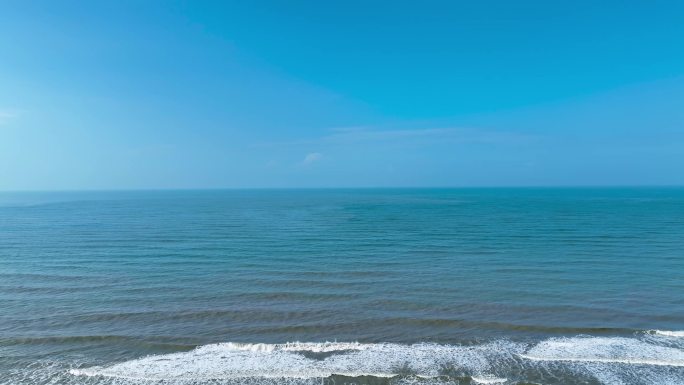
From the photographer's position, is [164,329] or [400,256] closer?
[164,329]

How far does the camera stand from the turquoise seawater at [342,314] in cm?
1608

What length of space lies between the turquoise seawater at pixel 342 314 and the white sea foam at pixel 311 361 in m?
0.08

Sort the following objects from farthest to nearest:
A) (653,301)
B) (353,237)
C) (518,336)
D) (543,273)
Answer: (353,237), (543,273), (653,301), (518,336)

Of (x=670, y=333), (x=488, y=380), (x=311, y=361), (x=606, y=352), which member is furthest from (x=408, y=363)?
(x=670, y=333)

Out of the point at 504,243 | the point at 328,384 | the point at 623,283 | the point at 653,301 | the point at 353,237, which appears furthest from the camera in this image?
the point at 353,237

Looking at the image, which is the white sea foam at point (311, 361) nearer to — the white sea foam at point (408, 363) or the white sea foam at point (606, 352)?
the white sea foam at point (408, 363)

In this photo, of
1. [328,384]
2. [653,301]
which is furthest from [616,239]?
[328,384]

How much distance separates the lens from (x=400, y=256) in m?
38.0

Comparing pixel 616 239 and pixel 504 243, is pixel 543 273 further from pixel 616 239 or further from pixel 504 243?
pixel 616 239

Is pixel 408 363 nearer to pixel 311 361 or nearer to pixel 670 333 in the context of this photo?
pixel 311 361

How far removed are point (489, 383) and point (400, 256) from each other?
22934mm

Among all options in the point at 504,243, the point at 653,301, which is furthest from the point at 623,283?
the point at 504,243

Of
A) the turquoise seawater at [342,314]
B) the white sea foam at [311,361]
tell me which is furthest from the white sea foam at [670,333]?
the white sea foam at [311,361]

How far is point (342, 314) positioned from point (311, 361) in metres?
5.56
